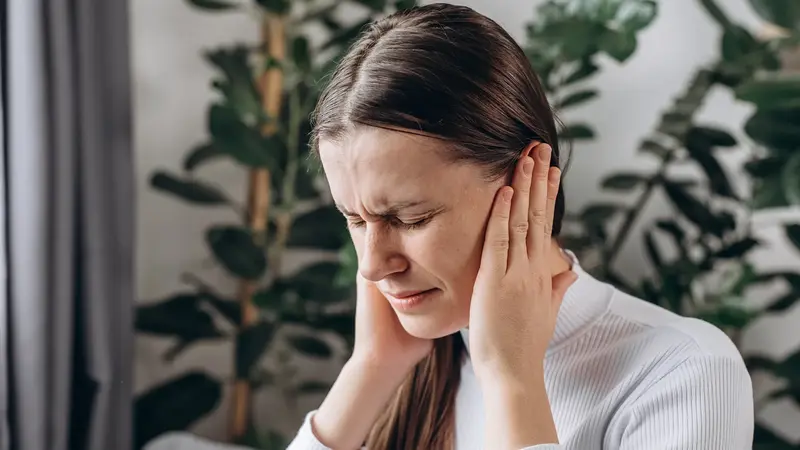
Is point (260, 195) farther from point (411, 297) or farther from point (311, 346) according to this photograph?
point (411, 297)

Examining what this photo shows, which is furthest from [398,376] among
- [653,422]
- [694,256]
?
[694,256]

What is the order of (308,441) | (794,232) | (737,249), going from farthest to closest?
1. (737,249)
2. (794,232)
3. (308,441)

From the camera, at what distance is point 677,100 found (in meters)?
1.88

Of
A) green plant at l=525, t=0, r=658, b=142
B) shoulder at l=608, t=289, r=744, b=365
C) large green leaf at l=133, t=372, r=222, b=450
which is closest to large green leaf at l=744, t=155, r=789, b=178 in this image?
green plant at l=525, t=0, r=658, b=142

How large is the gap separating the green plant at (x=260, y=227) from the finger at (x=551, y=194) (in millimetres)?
888

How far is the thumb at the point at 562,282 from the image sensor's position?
1066 millimetres

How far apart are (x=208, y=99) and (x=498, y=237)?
4.60 feet

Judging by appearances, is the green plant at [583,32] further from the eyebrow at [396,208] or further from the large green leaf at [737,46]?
the eyebrow at [396,208]

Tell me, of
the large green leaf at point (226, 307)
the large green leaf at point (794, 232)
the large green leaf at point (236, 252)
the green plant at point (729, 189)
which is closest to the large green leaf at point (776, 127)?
the green plant at point (729, 189)

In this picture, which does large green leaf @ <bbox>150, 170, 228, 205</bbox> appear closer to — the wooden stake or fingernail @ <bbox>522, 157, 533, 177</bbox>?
the wooden stake

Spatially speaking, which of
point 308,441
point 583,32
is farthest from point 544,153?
point 583,32

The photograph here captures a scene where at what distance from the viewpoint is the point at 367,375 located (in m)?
1.20

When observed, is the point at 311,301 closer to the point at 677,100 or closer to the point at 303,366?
the point at 303,366

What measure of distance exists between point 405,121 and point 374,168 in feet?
0.19
